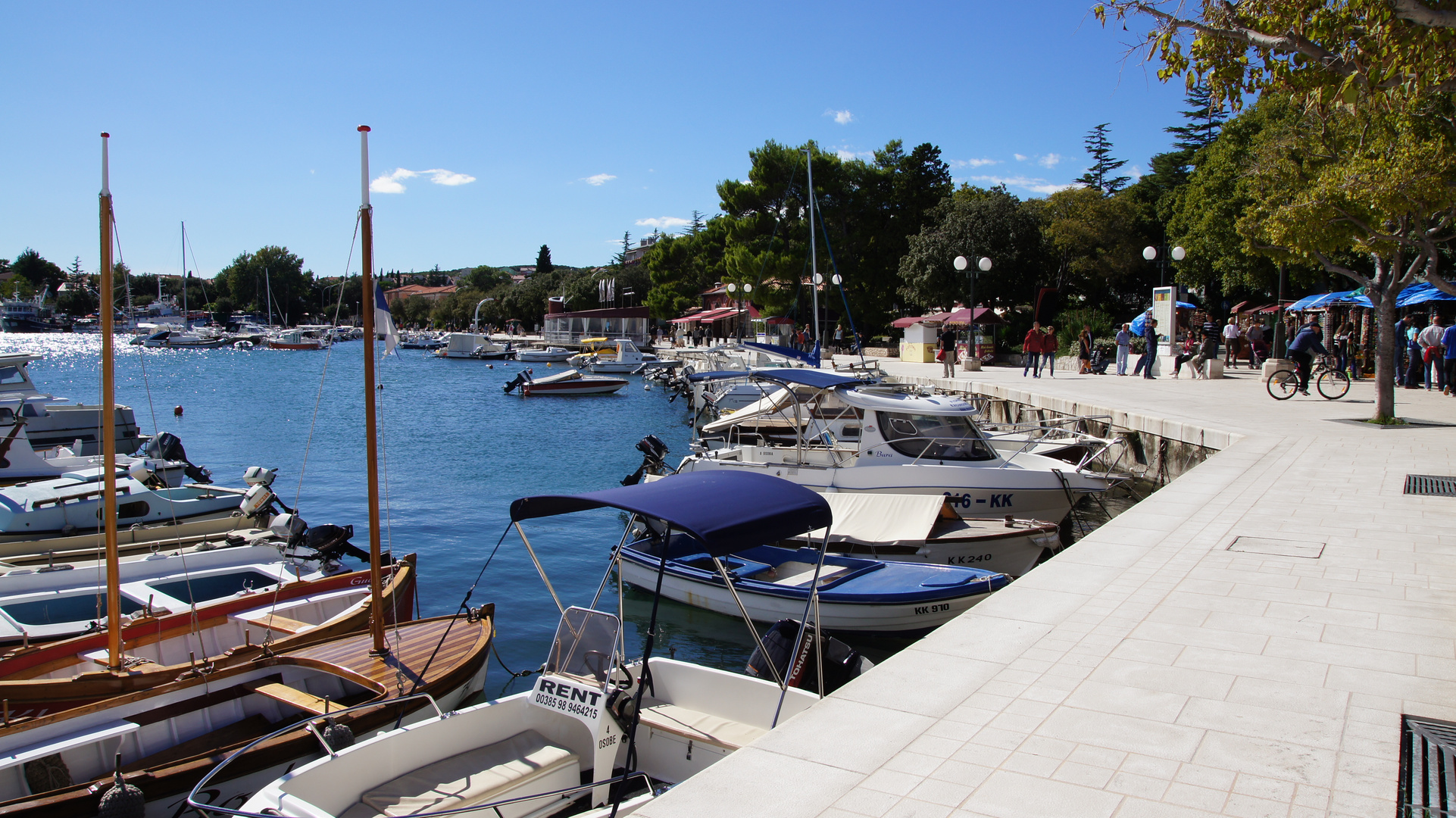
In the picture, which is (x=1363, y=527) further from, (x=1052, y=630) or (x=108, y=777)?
(x=108, y=777)

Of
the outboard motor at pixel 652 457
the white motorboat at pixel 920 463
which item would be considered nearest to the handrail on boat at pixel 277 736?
the white motorboat at pixel 920 463

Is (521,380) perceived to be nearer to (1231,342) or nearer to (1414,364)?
(1231,342)

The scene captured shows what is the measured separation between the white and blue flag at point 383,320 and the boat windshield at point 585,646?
9.32ft

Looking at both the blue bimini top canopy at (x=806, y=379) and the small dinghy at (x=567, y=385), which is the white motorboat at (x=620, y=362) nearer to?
the small dinghy at (x=567, y=385)

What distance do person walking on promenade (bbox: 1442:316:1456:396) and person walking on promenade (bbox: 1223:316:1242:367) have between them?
9541mm

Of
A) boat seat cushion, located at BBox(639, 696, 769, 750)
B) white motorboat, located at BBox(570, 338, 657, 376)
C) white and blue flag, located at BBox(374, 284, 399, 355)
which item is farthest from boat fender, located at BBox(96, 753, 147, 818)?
white motorboat, located at BBox(570, 338, 657, 376)

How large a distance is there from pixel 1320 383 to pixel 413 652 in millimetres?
20969

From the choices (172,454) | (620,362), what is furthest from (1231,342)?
(620,362)

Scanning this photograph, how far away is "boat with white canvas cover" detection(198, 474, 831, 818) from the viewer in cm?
537

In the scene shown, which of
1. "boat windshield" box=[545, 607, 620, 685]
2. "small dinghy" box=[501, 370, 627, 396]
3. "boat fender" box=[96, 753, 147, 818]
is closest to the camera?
"boat fender" box=[96, 753, 147, 818]

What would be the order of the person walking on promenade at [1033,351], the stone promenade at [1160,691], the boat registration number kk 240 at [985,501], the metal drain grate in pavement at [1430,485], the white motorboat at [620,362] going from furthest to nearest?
1. the white motorboat at [620,362]
2. the person walking on promenade at [1033,351]
3. the boat registration number kk 240 at [985,501]
4. the metal drain grate in pavement at [1430,485]
5. the stone promenade at [1160,691]

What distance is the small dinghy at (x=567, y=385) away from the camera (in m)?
45.5

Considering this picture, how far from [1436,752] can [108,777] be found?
7642mm

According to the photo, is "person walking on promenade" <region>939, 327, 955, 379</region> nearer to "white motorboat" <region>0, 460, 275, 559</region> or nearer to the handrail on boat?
"white motorboat" <region>0, 460, 275, 559</region>
